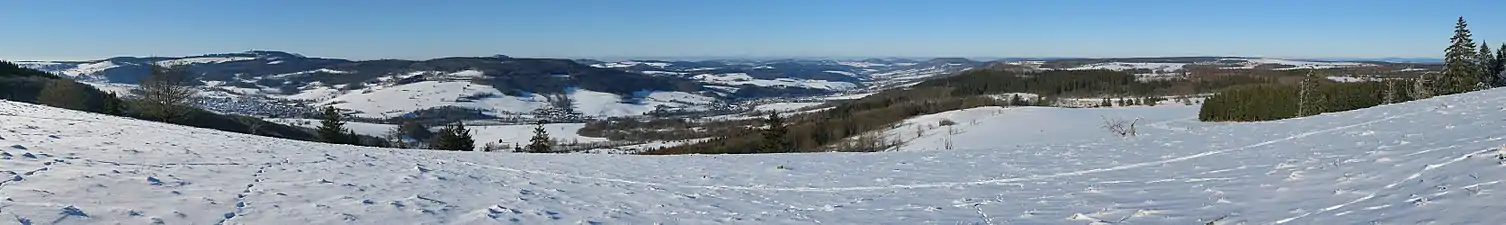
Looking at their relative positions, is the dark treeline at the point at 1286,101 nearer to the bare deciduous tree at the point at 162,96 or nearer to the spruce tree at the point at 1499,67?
the spruce tree at the point at 1499,67

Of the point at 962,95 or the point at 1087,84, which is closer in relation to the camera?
the point at 1087,84

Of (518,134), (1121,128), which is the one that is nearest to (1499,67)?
(1121,128)

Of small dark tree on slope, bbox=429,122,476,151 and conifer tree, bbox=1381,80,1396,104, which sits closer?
conifer tree, bbox=1381,80,1396,104

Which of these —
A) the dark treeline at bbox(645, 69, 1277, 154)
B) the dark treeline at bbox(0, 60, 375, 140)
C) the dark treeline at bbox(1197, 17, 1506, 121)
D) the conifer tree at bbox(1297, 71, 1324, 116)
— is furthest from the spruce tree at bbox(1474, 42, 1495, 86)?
the dark treeline at bbox(0, 60, 375, 140)

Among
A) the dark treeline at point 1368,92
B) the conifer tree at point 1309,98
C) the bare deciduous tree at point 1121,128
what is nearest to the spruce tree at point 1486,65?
the dark treeline at point 1368,92

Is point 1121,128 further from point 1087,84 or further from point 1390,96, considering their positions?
point 1087,84

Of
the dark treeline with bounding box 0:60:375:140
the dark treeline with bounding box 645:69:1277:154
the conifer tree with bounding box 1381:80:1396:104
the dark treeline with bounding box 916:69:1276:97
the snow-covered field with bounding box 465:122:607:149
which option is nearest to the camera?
the dark treeline with bounding box 0:60:375:140

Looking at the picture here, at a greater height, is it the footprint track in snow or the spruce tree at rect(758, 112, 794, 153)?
the footprint track in snow

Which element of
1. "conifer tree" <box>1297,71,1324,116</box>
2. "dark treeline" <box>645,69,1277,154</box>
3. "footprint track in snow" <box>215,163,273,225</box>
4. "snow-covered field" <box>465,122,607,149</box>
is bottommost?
"snow-covered field" <box>465,122,607,149</box>

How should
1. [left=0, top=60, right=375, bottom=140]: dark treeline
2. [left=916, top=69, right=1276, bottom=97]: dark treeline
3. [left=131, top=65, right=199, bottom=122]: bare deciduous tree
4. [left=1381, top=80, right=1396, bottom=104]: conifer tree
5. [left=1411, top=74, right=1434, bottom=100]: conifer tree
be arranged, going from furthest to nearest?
[left=916, top=69, right=1276, bottom=97]: dark treeline, [left=1411, top=74, right=1434, bottom=100]: conifer tree, [left=1381, top=80, right=1396, bottom=104]: conifer tree, [left=0, top=60, right=375, bottom=140]: dark treeline, [left=131, top=65, right=199, bottom=122]: bare deciduous tree

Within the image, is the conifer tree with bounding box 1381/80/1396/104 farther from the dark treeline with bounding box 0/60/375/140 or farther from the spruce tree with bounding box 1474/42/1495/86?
the dark treeline with bounding box 0/60/375/140
